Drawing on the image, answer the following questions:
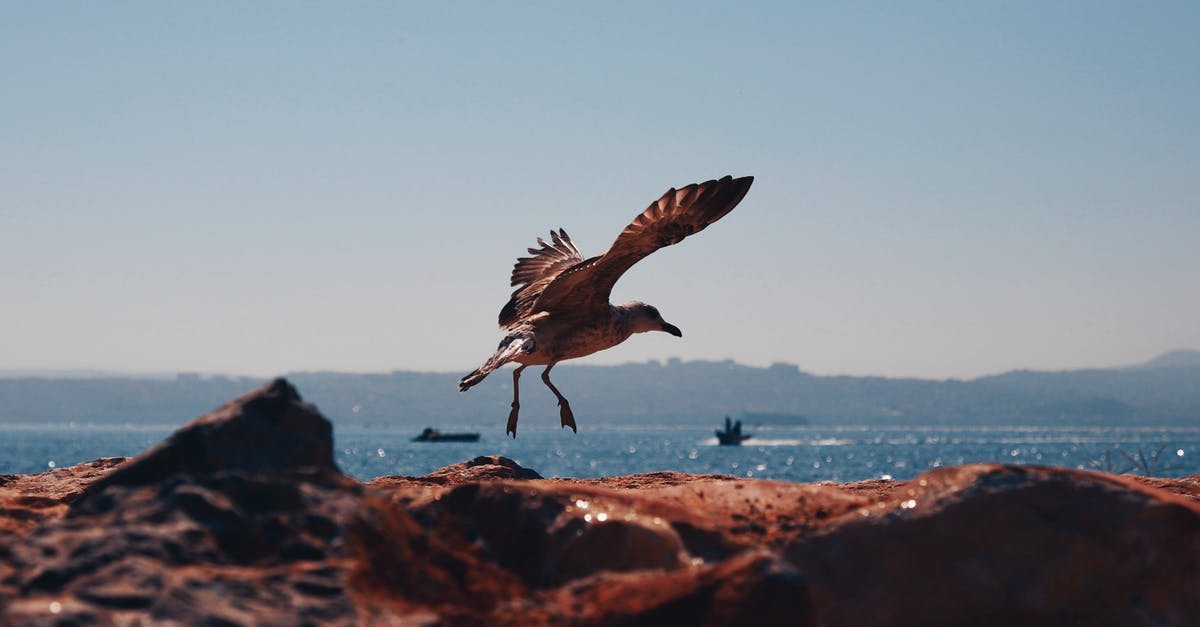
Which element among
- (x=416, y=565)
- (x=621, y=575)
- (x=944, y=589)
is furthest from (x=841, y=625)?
(x=416, y=565)

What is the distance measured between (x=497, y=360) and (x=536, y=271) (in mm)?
3290

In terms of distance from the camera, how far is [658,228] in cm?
1228

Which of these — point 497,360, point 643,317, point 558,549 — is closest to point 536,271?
point 643,317

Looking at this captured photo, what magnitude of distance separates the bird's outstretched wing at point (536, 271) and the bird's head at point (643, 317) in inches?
36.1

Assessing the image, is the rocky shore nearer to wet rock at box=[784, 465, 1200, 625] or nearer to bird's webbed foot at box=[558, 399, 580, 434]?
wet rock at box=[784, 465, 1200, 625]

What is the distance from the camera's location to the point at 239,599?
434 centimetres

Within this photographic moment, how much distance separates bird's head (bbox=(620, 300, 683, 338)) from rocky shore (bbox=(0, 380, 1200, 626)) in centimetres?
677

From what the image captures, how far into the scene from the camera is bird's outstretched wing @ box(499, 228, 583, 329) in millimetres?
14266

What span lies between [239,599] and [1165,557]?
13.7 feet

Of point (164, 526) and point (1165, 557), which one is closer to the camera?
point (164, 526)

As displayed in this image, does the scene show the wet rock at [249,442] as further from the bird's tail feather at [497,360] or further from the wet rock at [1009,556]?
the bird's tail feather at [497,360]

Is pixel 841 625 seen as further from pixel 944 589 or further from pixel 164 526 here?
pixel 164 526

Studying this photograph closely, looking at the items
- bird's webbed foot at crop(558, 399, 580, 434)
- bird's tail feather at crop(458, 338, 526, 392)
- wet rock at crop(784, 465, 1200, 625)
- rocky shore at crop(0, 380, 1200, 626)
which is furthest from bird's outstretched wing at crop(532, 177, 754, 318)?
wet rock at crop(784, 465, 1200, 625)

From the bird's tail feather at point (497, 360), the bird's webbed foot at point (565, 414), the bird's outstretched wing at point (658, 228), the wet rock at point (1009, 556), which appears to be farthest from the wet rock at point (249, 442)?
the bird's webbed foot at point (565, 414)
